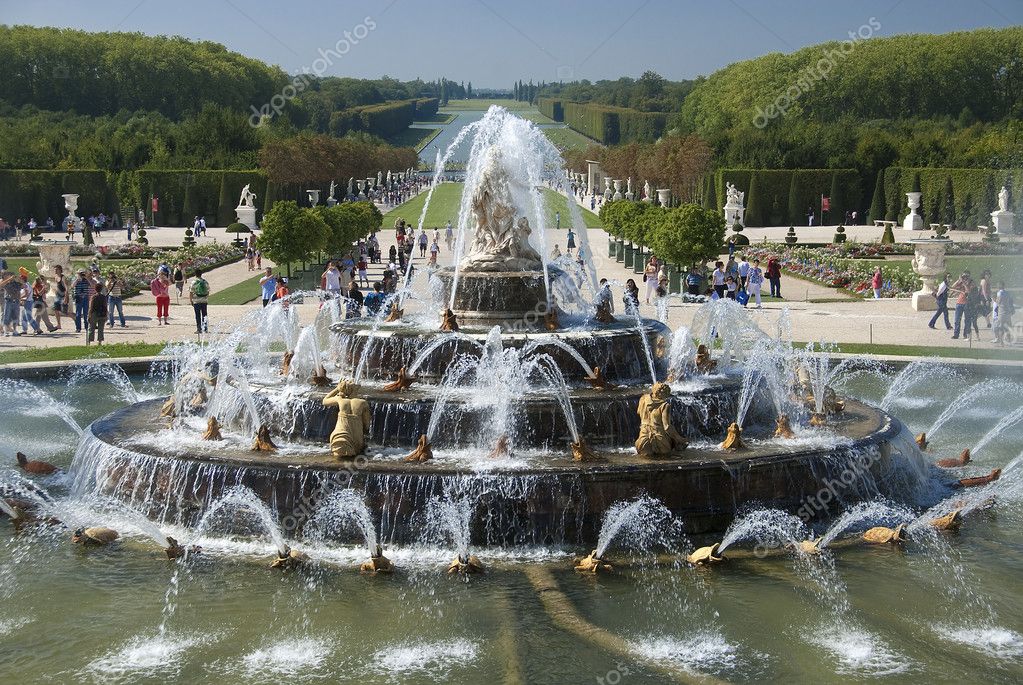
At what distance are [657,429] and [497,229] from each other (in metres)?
5.42

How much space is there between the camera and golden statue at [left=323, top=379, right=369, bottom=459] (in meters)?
13.4

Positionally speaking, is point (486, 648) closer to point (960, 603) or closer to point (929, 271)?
point (960, 603)

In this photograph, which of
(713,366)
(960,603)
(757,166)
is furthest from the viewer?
(757,166)

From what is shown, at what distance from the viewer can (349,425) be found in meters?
13.4

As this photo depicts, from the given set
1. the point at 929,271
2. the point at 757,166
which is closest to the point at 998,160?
the point at 757,166

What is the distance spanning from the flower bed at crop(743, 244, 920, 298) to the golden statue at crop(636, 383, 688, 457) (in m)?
22.3

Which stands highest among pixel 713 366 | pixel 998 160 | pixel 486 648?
pixel 998 160

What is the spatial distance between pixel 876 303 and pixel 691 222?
4.94 metres

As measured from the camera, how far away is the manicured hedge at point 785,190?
6812 cm

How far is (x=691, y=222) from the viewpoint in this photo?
109 feet

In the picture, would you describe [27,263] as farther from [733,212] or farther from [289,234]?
[733,212]

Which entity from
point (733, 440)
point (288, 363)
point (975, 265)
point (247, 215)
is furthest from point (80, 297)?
point (247, 215)

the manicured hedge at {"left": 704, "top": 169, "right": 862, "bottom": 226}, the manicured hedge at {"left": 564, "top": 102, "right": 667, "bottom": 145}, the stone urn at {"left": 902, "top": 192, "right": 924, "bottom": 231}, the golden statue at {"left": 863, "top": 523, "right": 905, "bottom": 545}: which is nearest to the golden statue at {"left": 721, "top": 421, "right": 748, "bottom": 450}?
the golden statue at {"left": 863, "top": 523, "right": 905, "bottom": 545}

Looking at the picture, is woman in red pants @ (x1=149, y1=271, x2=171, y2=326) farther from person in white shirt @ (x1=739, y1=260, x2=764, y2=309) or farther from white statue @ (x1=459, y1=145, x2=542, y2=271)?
person in white shirt @ (x1=739, y1=260, x2=764, y2=309)
